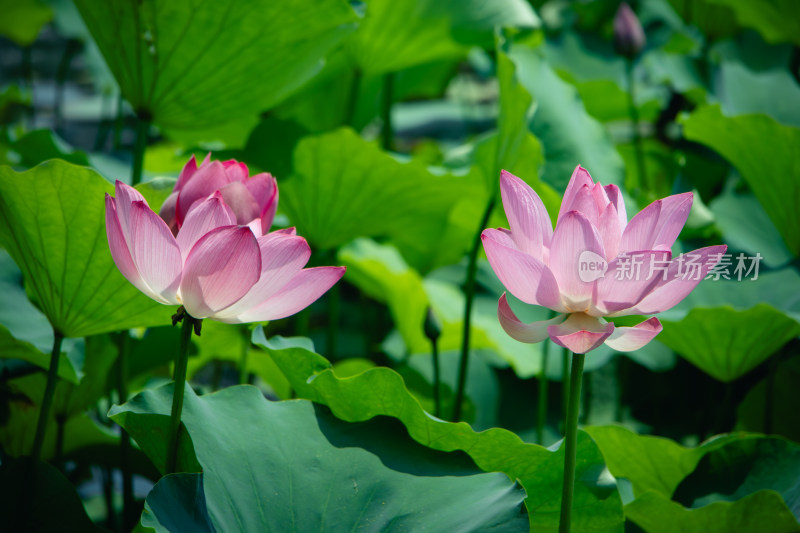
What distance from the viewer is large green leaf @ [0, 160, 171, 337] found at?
61 cm

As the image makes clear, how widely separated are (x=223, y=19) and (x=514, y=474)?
54 cm

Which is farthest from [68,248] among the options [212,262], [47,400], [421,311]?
[421,311]

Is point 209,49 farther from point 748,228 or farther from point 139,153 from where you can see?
point 748,228

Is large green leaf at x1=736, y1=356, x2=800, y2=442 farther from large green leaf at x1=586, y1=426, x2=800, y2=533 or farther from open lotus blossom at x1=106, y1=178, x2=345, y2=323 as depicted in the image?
open lotus blossom at x1=106, y1=178, x2=345, y2=323

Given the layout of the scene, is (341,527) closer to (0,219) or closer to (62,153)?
(0,219)

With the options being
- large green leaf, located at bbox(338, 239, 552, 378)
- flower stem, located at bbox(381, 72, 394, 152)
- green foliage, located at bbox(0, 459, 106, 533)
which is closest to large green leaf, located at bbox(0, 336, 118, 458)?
green foliage, located at bbox(0, 459, 106, 533)

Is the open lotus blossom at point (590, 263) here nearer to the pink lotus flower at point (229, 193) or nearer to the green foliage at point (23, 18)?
the pink lotus flower at point (229, 193)

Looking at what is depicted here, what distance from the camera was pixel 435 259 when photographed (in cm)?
131

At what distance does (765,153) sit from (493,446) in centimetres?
62

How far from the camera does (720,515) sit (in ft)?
2.05

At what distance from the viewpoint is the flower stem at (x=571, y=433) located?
472 mm

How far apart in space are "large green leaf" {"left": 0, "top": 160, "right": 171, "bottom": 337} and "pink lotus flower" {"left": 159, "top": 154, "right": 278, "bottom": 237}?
4.2 inches

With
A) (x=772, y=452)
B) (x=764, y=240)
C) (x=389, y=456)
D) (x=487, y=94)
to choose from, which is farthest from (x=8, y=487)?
(x=487, y=94)

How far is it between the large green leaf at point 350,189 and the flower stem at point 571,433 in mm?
500
